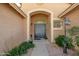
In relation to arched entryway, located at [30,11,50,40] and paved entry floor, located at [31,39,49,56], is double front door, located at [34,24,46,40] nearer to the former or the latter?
arched entryway, located at [30,11,50,40]

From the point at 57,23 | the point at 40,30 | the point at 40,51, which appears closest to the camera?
the point at 40,51

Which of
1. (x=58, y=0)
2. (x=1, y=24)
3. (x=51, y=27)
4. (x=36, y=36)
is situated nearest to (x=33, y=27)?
(x=36, y=36)

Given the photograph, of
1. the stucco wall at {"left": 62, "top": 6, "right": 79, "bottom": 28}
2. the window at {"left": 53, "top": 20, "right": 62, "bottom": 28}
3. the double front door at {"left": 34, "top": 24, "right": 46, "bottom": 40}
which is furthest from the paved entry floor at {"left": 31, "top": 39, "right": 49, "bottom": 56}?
the double front door at {"left": 34, "top": 24, "right": 46, "bottom": 40}

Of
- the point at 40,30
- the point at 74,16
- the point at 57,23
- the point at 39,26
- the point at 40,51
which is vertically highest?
the point at 74,16

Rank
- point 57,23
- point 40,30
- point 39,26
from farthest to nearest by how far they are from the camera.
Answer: point 40,30 < point 39,26 < point 57,23

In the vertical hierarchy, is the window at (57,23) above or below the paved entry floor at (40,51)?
above

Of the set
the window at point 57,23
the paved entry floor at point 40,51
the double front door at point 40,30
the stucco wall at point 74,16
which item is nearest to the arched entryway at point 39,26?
the double front door at point 40,30

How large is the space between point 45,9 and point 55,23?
164 cm

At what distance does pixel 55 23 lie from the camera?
54.1ft

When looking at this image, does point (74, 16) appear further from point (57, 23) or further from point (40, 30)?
point (40, 30)

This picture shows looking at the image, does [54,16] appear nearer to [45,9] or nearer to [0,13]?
[45,9]

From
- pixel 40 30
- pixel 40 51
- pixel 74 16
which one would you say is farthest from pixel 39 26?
pixel 40 51

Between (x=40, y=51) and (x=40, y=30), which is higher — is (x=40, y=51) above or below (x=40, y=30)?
below

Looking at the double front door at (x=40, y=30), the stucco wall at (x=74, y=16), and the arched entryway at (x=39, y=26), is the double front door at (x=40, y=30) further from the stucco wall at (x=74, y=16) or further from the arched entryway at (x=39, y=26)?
the stucco wall at (x=74, y=16)
